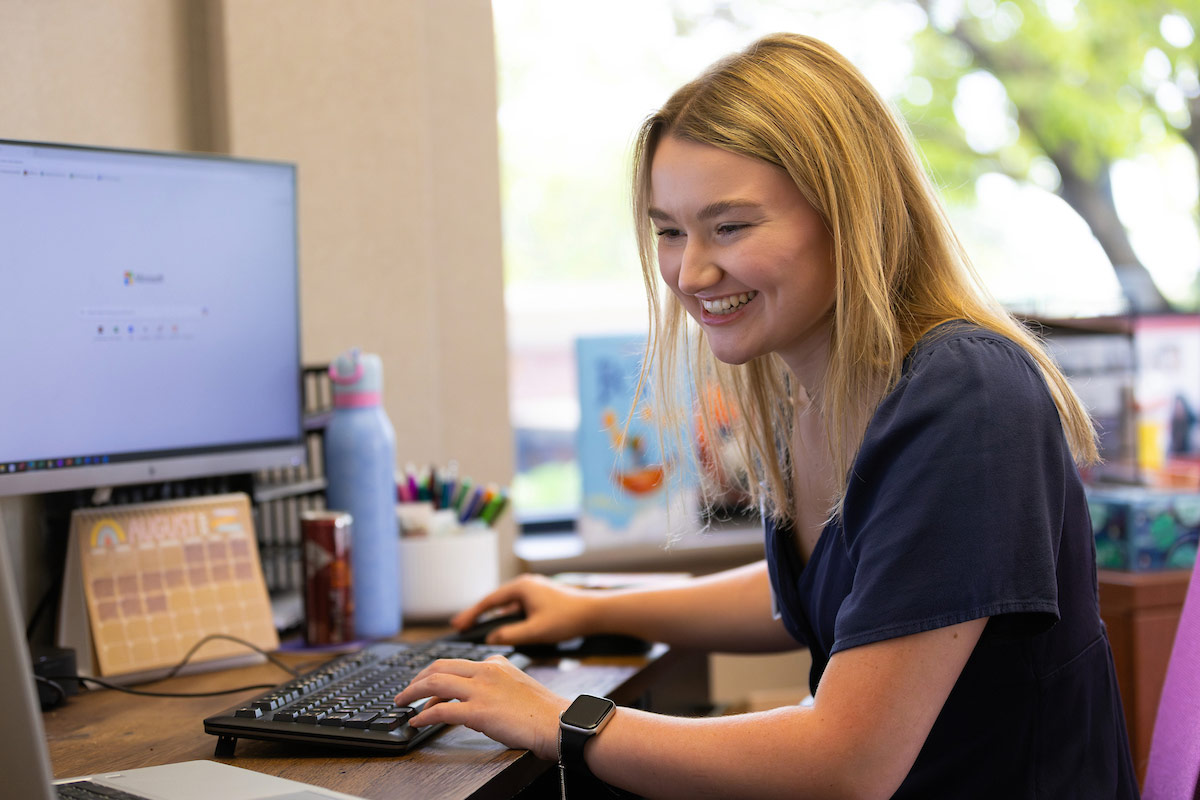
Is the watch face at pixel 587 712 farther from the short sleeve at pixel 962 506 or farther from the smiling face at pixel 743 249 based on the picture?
the smiling face at pixel 743 249

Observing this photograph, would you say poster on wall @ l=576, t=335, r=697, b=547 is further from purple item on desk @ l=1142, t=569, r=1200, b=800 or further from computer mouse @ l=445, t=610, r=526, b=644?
purple item on desk @ l=1142, t=569, r=1200, b=800

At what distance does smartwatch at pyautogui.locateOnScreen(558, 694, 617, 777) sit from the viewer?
88 cm

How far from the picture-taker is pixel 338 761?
89 cm

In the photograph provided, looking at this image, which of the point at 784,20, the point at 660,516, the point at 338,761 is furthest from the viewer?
the point at 784,20

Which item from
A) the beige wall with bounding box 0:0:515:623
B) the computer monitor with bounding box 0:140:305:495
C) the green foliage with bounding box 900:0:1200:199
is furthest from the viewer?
the green foliage with bounding box 900:0:1200:199

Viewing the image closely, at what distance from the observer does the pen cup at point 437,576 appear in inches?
54.8

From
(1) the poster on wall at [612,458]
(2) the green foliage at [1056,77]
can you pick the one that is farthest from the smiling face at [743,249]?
(2) the green foliage at [1056,77]

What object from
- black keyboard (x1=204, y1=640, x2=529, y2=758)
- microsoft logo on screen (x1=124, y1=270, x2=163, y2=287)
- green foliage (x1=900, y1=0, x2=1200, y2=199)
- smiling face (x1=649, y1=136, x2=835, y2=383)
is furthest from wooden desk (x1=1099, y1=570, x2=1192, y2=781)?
green foliage (x1=900, y1=0, x2=1200, y2=199)

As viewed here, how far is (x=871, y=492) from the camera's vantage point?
2.98 feet

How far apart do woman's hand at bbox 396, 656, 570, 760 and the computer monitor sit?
1.52ft

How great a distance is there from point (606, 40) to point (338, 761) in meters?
2.17

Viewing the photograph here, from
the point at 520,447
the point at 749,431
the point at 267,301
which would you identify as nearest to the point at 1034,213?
the point at 520,447

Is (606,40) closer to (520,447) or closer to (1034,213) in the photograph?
(520,447)

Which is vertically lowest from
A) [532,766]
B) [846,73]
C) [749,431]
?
[532,766]
